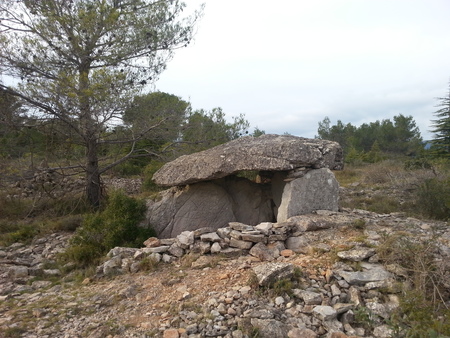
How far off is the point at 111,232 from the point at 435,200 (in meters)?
7.51

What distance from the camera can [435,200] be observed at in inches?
339

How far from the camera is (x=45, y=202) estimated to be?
10.1 m

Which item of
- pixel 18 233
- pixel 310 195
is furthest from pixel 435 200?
pixel 18 233

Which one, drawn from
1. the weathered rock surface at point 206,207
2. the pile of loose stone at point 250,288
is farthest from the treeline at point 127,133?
the pile of loose stone at point 250,288

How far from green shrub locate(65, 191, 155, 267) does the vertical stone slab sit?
9.31ft

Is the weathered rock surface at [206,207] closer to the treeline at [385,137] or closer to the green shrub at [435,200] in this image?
the green shrub at [435,200]

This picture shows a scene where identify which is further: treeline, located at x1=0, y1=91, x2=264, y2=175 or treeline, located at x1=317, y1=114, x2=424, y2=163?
treeline, located at x1=317, y1=114, x2=424, y2=163

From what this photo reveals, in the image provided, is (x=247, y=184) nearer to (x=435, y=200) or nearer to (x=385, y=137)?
(x=435, y=200)

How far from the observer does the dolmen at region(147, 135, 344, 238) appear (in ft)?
22.2

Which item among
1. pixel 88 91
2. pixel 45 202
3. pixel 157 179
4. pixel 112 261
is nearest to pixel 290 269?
pixel 112 261

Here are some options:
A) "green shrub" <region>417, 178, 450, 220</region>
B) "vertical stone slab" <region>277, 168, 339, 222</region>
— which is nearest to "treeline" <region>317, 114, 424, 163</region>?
"green shrub" <region>417, 178, 450, 220</region>

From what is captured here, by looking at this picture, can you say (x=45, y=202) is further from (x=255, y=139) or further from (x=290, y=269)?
(x=290, y=269)

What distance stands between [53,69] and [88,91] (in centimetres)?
171

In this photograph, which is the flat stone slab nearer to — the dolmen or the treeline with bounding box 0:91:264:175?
the dolmen
